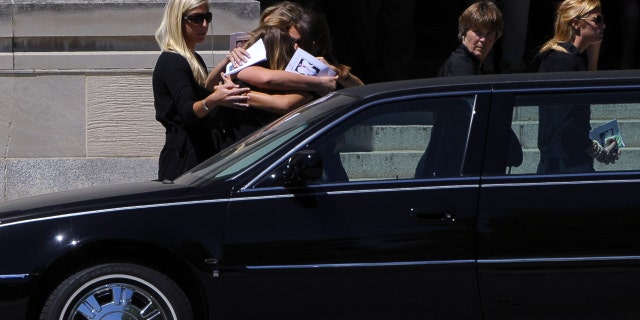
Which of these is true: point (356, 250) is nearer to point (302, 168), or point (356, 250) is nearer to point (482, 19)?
point (302, 168)

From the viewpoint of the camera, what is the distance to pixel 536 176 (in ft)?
17.6

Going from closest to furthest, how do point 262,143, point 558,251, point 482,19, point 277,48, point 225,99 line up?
point 558,251 < point 262,143 < point 225,99 < point 277,48 < point 482,19

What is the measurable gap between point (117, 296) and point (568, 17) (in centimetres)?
350

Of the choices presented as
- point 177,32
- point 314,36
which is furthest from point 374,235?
point 177,32

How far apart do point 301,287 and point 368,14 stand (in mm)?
8586

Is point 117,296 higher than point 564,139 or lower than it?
lower

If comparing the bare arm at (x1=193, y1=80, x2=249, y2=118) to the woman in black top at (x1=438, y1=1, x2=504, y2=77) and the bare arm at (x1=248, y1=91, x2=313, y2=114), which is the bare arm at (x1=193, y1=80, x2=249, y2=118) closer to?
the bare arm at (x1=248, y1=91, x2=313, y2=114)

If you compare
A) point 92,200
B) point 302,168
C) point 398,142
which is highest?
point 398,142

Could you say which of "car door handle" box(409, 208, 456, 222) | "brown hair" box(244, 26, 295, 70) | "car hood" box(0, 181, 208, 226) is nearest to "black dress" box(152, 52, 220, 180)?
"brown hair" box(244, 26, 295, 70)

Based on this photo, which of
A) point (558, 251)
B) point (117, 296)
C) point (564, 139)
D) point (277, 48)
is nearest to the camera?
point (558, 251)

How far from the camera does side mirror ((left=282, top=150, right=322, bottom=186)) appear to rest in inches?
205

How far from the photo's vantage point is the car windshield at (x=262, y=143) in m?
5.57

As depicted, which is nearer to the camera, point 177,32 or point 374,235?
point 374,235

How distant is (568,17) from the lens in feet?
24.4
